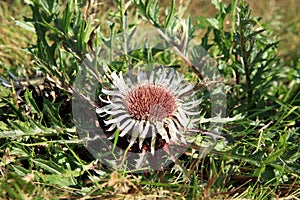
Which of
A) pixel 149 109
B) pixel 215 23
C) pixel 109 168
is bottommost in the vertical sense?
pixel 109 168

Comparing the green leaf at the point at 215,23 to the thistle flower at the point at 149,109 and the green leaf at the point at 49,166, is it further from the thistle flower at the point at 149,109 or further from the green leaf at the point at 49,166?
the green leaf at the point at 49,166


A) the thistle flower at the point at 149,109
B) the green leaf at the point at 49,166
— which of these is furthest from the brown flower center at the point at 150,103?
the green leaf at the point at 49,166

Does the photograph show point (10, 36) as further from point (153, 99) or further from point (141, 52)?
point (153, 99)

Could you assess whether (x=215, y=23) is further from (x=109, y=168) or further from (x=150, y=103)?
(x=109, y=168)

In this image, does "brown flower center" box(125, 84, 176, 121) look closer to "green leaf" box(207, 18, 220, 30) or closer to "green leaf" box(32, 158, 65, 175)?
"green leaf" box(32, 158, 65, 175)

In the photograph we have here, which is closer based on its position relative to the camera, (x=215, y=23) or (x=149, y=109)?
(x=149, y=109)

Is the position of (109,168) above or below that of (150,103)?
below

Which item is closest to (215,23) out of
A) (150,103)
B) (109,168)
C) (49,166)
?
(150,103)

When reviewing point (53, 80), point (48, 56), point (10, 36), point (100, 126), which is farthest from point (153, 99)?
point (10, 36)
